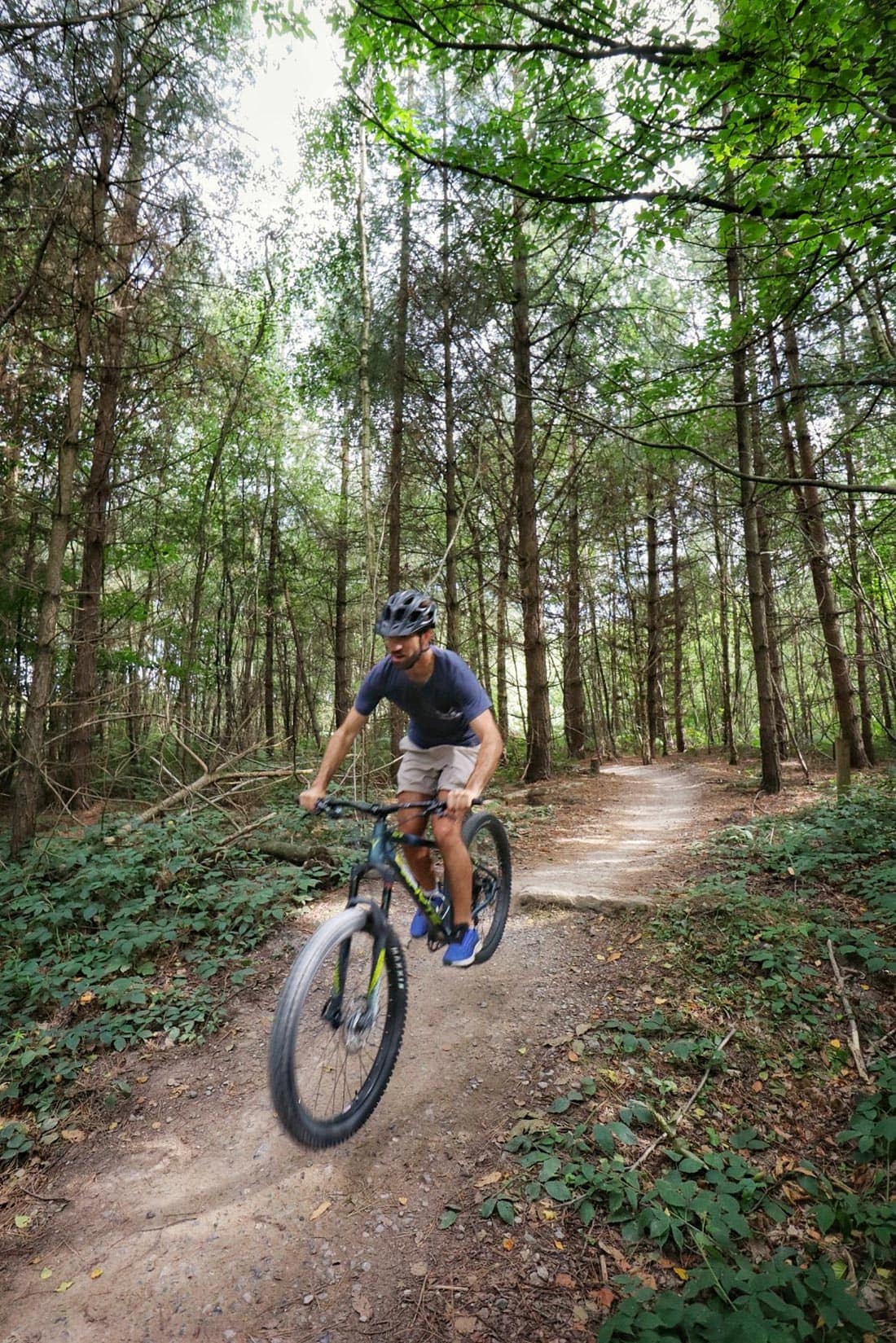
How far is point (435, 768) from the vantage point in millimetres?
3820

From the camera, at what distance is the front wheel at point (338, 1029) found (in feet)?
7.82

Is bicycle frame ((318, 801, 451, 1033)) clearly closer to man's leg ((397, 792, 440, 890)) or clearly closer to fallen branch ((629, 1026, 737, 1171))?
man's leg ((397, 792, 440, 890))

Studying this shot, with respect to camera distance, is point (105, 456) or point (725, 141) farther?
point (105, 456)

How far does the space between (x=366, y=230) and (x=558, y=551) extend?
25.1ft

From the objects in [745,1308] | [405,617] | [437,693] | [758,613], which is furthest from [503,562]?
[745,1308]

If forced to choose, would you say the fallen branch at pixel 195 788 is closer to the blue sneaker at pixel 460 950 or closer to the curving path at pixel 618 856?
the curving path at pixel 618 856

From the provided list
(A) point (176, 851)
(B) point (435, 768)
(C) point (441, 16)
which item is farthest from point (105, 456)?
(B) point (435, 768)

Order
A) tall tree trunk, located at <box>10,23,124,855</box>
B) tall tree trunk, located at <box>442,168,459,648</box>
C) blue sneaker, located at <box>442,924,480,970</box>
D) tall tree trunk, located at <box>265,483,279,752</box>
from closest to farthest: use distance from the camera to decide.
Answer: blue sneaker, located at <box>442,924,480,970</box>
tall tree trunk, located at <box>10,23,124,855</box>
tall tree trunk, located at <box>442,168,459,648</box>
tall tree trunk, located at <box>265,483,279,752</box>

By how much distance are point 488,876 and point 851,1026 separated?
2.33 metres

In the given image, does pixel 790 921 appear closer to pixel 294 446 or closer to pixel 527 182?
pixel 527 182

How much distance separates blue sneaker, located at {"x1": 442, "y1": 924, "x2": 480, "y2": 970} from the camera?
3619mm

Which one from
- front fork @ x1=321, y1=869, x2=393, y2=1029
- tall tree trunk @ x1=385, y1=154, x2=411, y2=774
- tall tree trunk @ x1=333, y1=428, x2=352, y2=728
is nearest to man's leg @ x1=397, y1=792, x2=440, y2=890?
front fork @ x1=321, y1=869, x2=393, y2=1029

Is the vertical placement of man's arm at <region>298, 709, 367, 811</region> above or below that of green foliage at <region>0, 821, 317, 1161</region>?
above

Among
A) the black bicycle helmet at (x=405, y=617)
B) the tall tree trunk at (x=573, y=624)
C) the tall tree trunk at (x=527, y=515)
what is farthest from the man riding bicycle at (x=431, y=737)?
the tall tree trunk at (x=573, y=624)
